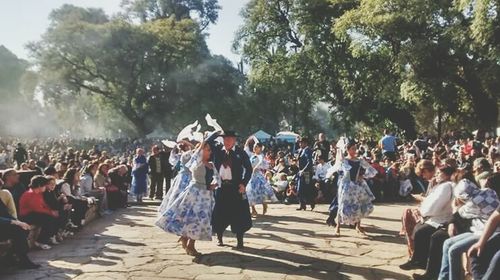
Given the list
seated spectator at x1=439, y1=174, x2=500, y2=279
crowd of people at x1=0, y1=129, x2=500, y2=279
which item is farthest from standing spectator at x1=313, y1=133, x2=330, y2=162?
seated spectator at x1=439, y1=174, x2=500, y2=279

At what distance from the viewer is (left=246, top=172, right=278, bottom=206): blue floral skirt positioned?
11.0 meters

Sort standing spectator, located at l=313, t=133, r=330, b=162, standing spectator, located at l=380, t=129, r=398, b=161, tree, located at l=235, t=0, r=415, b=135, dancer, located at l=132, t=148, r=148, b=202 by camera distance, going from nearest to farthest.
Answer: standing spectator, located at l=313, t=133, r=330, b=162 → dancer, located at l=132, t=148, r=148, b=202 → standing spectator, located at l=380, t=129, r=398, b=161 → tree, located at l=235, t=0, r=415, b=135

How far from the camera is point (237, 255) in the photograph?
716cm

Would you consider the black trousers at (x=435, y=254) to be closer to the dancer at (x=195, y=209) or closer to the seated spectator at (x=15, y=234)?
the dancer at (x=195, y=209)

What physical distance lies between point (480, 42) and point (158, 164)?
11.1m

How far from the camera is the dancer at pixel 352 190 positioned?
8398 mm

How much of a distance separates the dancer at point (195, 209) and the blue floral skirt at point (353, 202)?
89.4 inches

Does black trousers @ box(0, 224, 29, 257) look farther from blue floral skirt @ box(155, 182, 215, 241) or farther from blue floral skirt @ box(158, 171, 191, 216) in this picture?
blue floral skirt @ box(158, 171, 191, 216)

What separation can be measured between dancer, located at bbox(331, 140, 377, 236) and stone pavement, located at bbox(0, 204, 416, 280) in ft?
1.23

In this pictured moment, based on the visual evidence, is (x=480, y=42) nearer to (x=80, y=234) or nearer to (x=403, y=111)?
(x=403, y=111)

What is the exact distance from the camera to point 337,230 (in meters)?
8.66

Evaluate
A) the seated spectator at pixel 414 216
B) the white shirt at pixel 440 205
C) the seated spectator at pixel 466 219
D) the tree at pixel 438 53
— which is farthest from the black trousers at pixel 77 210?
the tree at pixel 438 53

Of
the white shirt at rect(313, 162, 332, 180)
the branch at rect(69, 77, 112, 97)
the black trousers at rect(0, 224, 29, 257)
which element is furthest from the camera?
the branch at rect(69, 77, 112, 97)

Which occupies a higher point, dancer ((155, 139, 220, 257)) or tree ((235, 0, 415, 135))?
tree ((235, 0, 415, 135))
